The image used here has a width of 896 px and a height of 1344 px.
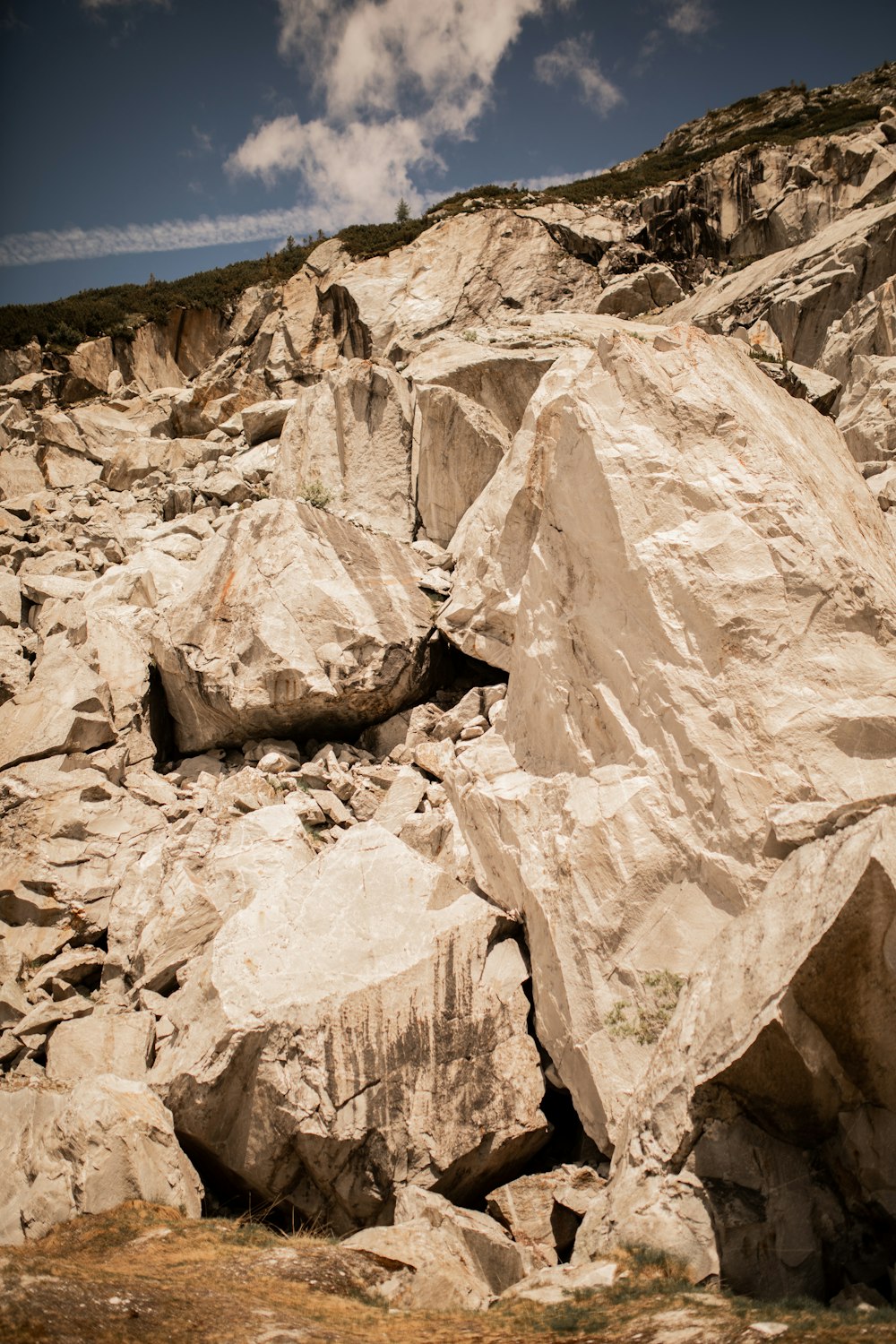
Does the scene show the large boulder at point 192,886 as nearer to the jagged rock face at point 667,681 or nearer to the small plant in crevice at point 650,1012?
the jagged rock face at point 667,681

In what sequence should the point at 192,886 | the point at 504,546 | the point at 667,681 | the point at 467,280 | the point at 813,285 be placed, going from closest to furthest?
the point at 667,681, the point at 192,886, the point at 504,546, the point at 813,285, the point at 467,280

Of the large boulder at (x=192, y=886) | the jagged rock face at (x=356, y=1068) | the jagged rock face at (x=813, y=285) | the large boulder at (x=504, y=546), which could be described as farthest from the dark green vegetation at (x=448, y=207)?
the jagged rock face at (x=356, y=1068)

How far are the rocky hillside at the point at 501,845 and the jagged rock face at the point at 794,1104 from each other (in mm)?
30

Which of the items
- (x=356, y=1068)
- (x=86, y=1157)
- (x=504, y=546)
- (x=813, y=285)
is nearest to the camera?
(x=86, y=1157)

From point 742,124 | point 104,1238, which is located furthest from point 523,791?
point 742,124

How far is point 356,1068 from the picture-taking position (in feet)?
27.2

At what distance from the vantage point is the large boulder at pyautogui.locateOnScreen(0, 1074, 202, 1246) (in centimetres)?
744

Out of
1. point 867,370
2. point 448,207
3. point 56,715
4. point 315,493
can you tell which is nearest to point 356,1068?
point 56,715

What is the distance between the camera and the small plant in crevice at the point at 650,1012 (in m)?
7.64

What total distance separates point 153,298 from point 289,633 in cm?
3483

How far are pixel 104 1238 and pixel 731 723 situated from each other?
785 cm

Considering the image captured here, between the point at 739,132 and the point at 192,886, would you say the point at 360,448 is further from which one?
the point at 739,132

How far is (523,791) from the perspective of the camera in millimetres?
9812

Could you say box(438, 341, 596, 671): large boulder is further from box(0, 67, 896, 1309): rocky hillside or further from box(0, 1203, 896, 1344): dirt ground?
box(0, 1203, 896, 1344): dirt ground
